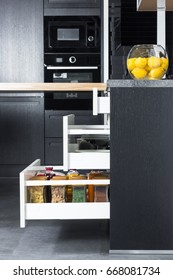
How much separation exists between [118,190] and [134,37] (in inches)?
118

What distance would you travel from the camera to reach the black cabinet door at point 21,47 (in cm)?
511

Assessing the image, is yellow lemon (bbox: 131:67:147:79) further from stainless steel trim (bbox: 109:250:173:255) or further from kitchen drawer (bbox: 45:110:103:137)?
kitchen drawer (bbox: 45:110:103:137)

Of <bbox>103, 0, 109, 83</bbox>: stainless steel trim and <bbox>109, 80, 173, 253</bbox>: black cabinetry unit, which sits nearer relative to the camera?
<bbox>109, 80, 173, 253</bbox>: black cabinetry unit

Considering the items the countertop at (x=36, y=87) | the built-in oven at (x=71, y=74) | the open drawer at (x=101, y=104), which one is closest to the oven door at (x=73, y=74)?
the built-in oven at (x=71, y=74)

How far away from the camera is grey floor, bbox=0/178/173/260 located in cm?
258

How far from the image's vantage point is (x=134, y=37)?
5.31 meters

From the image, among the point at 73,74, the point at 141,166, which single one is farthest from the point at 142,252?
the point at 73,74

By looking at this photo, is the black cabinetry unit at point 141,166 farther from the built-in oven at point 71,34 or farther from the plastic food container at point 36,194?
the built-in oven at point 71,34

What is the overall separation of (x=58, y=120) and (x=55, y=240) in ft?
7.62

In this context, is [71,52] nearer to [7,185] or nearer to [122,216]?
[7,185]

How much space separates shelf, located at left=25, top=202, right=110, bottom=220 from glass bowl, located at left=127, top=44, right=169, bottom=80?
0.61 m

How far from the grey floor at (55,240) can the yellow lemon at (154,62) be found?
84 cm

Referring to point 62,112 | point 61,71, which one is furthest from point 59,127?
point 61,71

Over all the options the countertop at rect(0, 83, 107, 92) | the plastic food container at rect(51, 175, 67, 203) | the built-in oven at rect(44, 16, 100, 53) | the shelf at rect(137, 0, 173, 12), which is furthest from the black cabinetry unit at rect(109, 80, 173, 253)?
the built-in oven at rect(44, 16, 100, 53)
